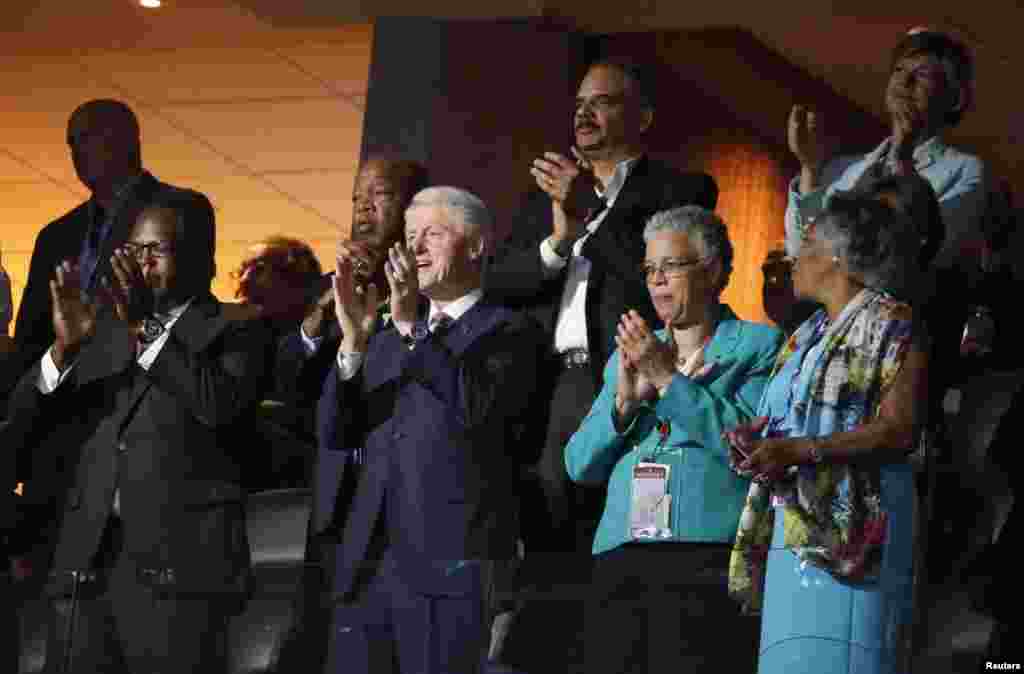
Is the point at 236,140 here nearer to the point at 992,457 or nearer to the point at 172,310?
the point at 172,310

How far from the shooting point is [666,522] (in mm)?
3682

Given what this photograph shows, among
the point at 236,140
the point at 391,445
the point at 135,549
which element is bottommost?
the point at 135,549

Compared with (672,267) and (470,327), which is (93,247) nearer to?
(470,327)

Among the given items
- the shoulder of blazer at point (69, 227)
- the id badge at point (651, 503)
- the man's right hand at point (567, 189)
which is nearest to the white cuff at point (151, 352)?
the shoulder of blazer at point (69, 227)

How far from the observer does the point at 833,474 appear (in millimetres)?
3383

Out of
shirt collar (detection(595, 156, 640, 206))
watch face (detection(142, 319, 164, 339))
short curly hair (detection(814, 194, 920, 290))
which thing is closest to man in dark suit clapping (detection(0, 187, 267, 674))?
watch face (detection(142, 319, 164, 339))

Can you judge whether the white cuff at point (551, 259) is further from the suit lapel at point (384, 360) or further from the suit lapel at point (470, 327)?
the suit lapel at point (384, 360)

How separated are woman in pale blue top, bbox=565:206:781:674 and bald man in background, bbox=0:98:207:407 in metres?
1.55

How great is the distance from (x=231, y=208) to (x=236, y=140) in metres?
1.12

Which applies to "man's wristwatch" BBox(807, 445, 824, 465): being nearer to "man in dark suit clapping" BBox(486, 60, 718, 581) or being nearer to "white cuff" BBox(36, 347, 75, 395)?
"man in dark suit clapping" BBox(486, 60, 718, 581)

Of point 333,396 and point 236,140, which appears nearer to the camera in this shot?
point 333,396

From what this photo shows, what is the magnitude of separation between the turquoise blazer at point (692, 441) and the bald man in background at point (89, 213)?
160cm

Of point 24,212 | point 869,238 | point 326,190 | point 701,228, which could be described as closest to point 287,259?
point 701,228

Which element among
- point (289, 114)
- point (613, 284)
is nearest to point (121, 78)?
point (289, 114)
